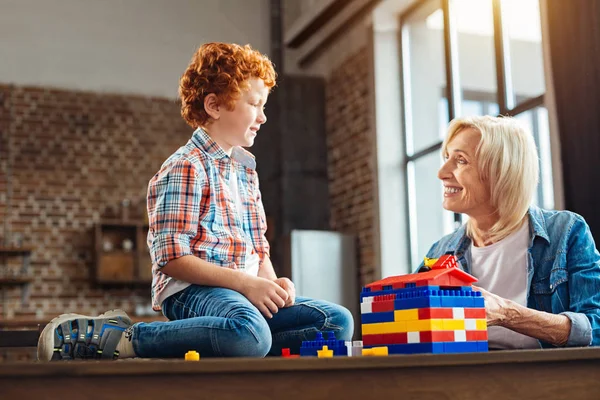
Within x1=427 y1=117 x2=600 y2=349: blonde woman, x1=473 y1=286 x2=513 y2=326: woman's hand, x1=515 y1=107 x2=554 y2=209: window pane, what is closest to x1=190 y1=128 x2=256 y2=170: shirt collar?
x1=427 y1=117 x2=600 y2=349: blonde woman

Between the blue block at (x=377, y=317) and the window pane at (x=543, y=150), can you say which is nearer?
the blue block at (x=377, y=317)

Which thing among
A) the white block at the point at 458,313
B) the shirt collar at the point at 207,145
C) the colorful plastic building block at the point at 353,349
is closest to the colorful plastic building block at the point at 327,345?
the colorful plastic building block at the point at 353,349

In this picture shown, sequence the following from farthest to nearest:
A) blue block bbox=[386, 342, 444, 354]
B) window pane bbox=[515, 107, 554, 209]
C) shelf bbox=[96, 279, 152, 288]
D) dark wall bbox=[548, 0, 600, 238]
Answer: shelf bbox=[96, 279, 152, 288] < window pane bbox=[515, 107, 554, 209] < dark wall bbox=[548, 0, 600, 238] < blue block bbox=[386, 342, 444, 354]

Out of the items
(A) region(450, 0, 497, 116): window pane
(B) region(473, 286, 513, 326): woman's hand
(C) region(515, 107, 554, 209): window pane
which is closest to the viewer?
(B) region(473, 286, 513, 326): woman's hand

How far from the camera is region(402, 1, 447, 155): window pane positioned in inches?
252

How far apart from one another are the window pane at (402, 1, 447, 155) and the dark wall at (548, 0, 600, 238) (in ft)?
7.52

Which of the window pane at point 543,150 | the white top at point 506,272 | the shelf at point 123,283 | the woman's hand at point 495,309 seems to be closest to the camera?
the woman's hand at point 495,309

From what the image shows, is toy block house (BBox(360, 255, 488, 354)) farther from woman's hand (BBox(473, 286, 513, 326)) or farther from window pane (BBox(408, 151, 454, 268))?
window pane (BBox(408, 151, 454, 268))

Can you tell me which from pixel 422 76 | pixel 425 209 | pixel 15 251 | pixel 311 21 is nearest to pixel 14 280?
pixel 15 251

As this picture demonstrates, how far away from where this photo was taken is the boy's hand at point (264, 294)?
78.4 inches

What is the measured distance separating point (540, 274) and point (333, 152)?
549 centimetres

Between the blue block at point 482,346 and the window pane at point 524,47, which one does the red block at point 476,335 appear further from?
the window pane at point 524,47

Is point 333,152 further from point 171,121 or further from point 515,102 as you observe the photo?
point 515,102

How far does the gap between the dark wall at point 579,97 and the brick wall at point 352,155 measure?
2.78 meters
